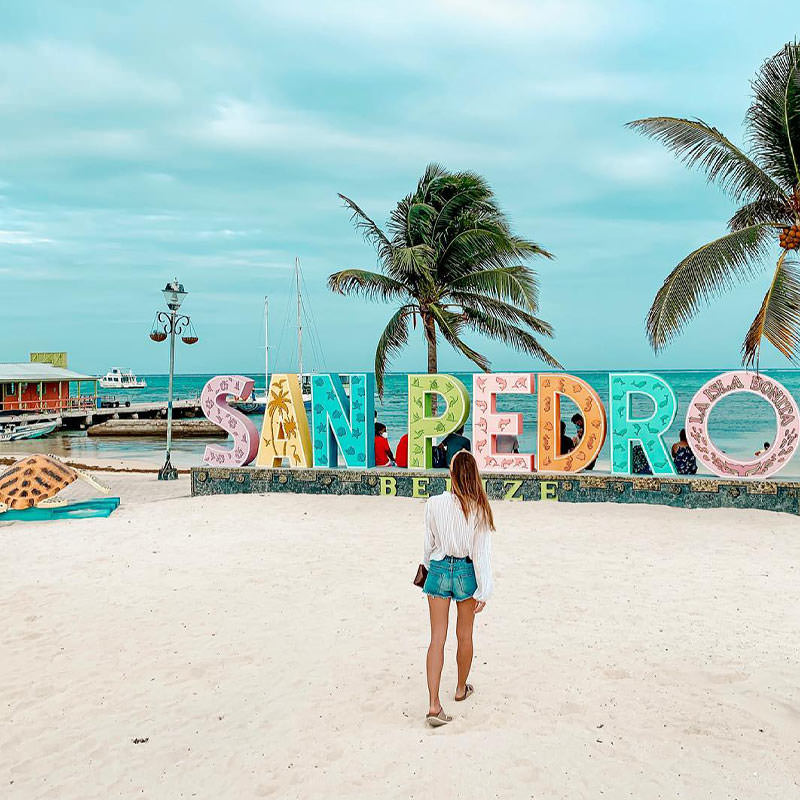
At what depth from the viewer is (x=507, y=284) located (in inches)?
775

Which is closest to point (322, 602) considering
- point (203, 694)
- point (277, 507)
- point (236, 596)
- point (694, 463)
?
point (236, 596)

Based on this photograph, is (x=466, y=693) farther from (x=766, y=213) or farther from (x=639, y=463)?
(x=766, y=213)

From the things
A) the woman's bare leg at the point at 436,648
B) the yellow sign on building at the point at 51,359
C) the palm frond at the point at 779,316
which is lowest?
the woman's bare leg at the point at 436,648

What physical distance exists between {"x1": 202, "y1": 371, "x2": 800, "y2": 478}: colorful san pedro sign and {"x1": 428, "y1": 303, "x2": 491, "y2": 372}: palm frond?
17.9ft

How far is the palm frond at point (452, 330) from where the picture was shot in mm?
20375

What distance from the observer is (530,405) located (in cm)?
8275

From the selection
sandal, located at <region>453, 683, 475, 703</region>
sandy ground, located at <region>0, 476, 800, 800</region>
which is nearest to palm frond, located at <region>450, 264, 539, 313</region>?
sandy ground, located at <region>0, 476, 800, 800</region>

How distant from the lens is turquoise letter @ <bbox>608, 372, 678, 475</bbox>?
13.2 metres

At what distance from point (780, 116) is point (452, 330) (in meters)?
9.51

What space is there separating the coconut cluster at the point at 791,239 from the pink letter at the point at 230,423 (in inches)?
427

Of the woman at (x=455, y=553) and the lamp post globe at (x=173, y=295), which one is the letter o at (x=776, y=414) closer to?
the woman at (x=455, y=553)

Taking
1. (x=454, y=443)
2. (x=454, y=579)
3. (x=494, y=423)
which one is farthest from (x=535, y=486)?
(x=454, y=579)

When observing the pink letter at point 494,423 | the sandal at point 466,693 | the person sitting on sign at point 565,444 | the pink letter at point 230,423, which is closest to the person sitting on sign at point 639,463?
the person sitting on sign at point 565,444

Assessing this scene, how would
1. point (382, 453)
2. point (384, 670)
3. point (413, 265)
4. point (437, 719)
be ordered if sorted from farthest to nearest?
point (413, 265), point (382, 453), point (384, 670), point (437, 719)
